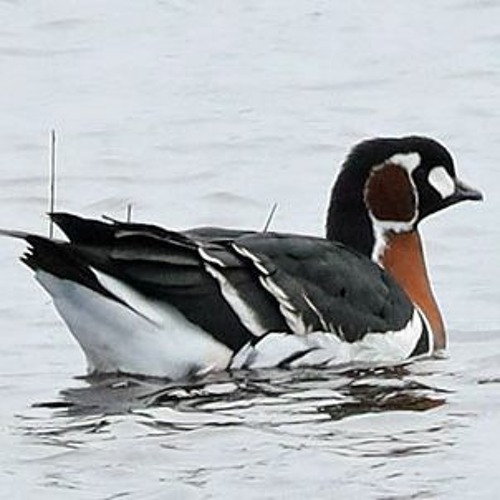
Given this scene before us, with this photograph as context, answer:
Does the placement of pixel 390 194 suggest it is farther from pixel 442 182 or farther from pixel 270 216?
pixel 270 216

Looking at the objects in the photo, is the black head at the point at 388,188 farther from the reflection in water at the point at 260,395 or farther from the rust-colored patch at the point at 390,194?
the reflection in water at the point at 260,395

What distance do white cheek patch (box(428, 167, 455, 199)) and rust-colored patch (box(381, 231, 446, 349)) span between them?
241 mm

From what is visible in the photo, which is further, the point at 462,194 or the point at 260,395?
the point at 462,194

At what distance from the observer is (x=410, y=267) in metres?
12.3

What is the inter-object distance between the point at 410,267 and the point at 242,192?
2483 millimetres

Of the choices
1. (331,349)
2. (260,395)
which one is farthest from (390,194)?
(260,395)

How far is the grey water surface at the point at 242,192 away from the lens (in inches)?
379

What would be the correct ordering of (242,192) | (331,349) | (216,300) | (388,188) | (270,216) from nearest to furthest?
(216,300) → (331,349) → (388,188) → (270,216) → (242,192)

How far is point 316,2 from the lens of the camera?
61.5 ft

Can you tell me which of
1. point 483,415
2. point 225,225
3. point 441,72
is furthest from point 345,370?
point 441,72

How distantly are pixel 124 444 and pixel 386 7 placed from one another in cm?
922

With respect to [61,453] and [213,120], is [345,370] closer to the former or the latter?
[61,453]

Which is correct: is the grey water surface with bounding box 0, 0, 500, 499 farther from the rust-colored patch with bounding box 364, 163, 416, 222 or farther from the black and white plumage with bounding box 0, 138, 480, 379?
the rust-colored patch with bounding box 364, 163, 416, 222

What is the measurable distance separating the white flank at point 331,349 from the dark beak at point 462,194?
32.1 inches
